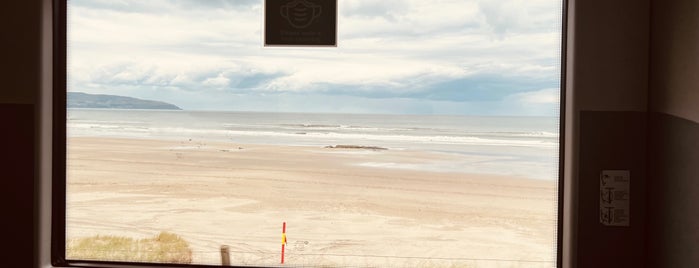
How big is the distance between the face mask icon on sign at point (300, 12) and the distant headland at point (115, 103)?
21334 millimetres

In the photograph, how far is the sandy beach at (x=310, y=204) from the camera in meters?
14.3

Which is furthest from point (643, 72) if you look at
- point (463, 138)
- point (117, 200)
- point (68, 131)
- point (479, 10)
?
point (479, 10)

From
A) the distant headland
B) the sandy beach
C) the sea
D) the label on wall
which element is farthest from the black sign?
the distant headland

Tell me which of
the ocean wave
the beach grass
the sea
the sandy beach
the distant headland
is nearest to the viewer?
the beach grass

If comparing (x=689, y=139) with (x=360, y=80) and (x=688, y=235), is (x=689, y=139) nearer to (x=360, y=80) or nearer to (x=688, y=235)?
(x=688, y=235)

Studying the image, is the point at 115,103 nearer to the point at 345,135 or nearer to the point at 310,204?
the point at 345,135

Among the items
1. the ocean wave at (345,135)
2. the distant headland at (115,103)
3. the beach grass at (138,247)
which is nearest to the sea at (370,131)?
the ocean wave at (345,135)

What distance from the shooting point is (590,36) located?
2.71 m

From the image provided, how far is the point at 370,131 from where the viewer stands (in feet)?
76.7

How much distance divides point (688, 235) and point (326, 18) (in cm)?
195

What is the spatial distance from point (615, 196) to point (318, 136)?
→ 21.3m

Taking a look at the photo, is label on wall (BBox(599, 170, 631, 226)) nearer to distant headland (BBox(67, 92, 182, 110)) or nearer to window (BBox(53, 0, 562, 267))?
window (BBox(53, 0, 562, 267))

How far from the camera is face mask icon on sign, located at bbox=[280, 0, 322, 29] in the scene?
3109 millimetres

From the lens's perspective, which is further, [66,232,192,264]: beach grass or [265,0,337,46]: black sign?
[66,232,192,264]: beach grass
